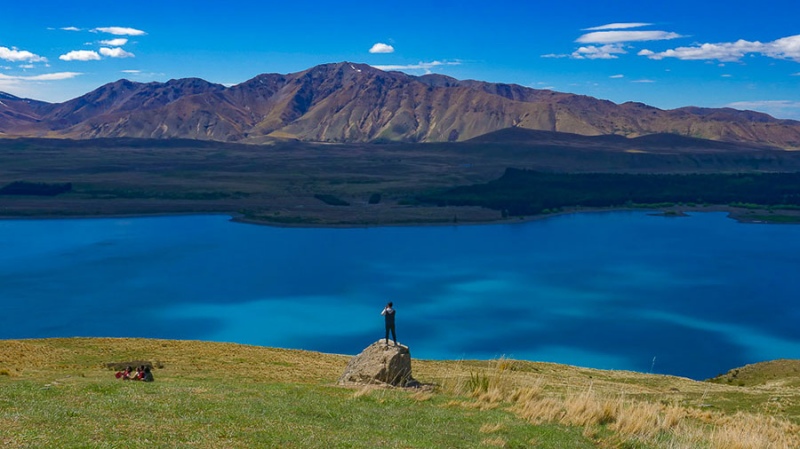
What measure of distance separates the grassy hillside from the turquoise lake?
2035 centimetres

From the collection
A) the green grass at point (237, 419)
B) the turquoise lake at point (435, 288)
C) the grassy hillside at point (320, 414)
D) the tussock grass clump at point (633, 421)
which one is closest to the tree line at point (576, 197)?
the turquoise lake at point (435, 288)

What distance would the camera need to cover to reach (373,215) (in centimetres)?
15700

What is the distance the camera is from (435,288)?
92500mm

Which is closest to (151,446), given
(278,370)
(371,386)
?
(371,386)

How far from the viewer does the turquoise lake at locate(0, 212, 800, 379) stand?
69312 millimetres

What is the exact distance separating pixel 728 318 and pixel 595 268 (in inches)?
1187

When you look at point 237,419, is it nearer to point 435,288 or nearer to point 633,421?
point 633,421

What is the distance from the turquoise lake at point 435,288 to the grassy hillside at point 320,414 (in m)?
20.3

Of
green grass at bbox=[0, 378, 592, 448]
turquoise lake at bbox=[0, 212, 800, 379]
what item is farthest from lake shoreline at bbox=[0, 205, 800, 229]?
green grass at bbox=[0, 378, 592, 448]

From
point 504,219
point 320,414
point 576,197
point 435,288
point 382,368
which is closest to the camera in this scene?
point 320,414

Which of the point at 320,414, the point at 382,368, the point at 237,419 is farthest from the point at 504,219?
the point at 237,419

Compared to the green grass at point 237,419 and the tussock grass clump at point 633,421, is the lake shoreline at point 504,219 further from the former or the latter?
the green grass at point 237,419

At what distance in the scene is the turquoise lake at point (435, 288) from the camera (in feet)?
227

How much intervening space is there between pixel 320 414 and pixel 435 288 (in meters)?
75.0
